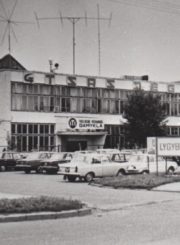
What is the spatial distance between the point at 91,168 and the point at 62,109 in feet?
99.8

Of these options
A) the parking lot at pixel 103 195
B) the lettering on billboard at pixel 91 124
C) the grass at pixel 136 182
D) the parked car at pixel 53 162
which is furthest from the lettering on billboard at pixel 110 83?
the parking lot at pixel 103 195

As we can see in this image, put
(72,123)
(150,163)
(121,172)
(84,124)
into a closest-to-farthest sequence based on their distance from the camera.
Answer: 1. (121,172)
2. (150,163)
3. (72,123)
4. (84,124)

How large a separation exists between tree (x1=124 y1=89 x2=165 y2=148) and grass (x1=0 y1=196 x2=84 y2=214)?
40.5 metres

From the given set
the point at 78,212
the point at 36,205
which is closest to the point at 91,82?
the point at 78,212

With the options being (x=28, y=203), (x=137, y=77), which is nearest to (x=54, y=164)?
(x=28, y=203)

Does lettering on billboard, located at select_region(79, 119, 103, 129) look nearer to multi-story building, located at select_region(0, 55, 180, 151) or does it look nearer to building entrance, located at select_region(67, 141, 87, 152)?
multi-story building, located at select_region(0, 55, 180, 151)

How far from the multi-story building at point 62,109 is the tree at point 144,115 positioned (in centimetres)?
294

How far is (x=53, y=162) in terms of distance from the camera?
38.1 metres

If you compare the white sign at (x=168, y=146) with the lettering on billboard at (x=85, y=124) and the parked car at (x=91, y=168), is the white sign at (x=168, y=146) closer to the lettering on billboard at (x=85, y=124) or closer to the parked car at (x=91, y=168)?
the parked car at (x=91, y=168)

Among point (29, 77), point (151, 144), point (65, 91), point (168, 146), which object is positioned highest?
point (29, 77)

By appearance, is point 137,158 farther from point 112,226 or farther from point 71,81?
point 71,81

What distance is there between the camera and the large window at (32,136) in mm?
55344

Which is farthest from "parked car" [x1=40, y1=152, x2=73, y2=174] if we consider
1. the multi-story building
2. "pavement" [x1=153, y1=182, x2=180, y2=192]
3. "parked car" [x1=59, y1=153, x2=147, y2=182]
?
the multi-story building

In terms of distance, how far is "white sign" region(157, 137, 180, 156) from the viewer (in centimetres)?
2961
